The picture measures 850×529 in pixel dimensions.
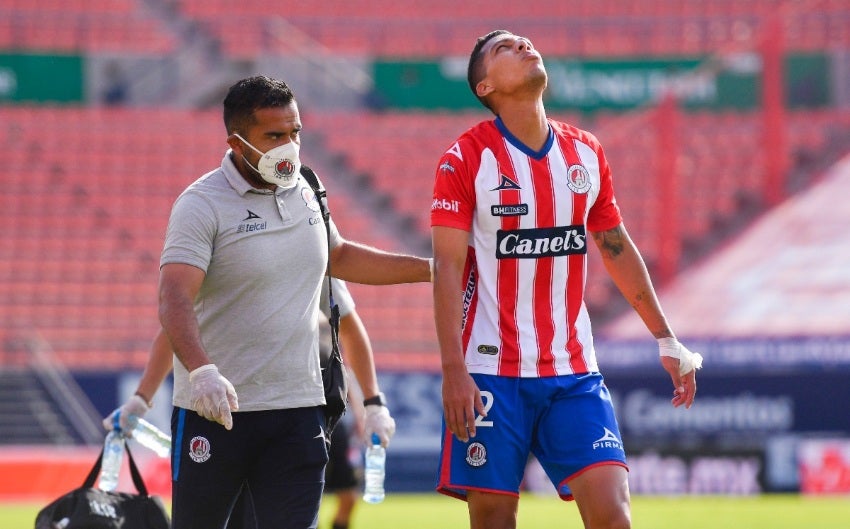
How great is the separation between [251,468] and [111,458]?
0.96 meters

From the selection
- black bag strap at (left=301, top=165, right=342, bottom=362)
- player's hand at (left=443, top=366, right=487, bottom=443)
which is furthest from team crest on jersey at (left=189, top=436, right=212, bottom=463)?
player's hand at (left=443, top=366, right=487, bottom=443)

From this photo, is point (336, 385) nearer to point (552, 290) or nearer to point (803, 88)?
point (552, 290)

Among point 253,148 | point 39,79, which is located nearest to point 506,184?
point 253,148

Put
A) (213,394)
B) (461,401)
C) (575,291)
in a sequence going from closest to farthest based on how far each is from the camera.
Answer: (213,394) → (461,401) → (575,291)

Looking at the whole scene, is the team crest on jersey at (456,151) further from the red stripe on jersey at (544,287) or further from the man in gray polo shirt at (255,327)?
the man in gray polo shirt at (255,327)

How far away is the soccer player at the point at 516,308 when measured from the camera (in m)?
5.38

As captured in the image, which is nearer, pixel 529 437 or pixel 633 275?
pixel 529 437

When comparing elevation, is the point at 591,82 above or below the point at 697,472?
above

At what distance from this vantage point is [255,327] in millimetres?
5297

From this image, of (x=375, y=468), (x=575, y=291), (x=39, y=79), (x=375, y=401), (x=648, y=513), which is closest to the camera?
(x=575, y=291)

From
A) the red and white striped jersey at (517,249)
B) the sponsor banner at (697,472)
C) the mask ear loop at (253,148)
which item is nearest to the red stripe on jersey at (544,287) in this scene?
the red and white striped jersey at (517,249)

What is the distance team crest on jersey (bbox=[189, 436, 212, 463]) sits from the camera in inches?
207

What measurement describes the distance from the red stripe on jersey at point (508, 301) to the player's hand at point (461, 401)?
234 millimetres

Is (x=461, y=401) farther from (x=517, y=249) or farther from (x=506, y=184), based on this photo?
(x=506, y=184)
